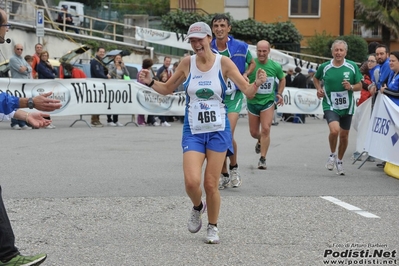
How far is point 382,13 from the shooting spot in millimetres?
51094

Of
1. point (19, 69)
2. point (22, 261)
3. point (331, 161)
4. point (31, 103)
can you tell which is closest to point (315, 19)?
point (19, 69)

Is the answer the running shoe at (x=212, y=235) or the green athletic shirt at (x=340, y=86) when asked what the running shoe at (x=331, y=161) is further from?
the running shoe at (x=212, y=235)

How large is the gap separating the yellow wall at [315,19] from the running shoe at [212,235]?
160 ft

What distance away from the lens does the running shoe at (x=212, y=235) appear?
7.24 meters

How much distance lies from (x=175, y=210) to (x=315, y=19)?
48291mm

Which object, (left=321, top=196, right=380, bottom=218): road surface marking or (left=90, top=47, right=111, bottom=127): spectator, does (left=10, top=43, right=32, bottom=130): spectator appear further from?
(left=321, top=196, right=380, bottom=218): road surface marking

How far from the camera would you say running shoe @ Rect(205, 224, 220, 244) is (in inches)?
285

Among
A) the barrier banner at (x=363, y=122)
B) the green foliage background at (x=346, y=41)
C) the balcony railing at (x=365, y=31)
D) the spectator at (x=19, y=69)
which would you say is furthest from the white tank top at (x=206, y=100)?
the balcony railing at (x=365, y=31)

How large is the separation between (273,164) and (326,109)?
1694 mm

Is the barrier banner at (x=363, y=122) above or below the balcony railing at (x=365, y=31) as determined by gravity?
below

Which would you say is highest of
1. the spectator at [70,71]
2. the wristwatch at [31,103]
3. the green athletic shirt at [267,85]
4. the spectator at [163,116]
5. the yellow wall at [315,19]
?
the yellow wall at [315,19]

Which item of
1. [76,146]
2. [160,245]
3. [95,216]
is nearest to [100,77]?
[76,146]

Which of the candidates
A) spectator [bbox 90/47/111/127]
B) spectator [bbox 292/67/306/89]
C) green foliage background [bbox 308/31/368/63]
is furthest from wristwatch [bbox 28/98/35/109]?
green foliage background [bbox 308/31/368/63]

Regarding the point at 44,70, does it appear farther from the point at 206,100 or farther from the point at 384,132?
the point at 206,100
